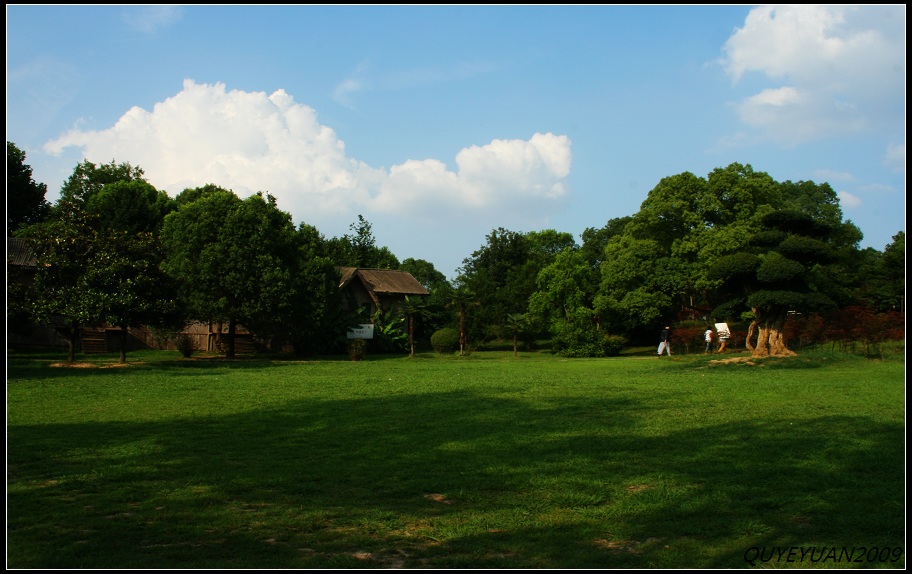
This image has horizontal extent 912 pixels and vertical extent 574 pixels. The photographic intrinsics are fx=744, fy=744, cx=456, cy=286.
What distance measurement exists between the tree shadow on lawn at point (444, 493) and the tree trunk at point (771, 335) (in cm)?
1701

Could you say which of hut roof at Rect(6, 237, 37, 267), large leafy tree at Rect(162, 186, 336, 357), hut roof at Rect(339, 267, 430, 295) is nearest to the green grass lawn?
large leafy tree at Rect(162, 186, 336, 357)

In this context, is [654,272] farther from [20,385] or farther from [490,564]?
[490,564]

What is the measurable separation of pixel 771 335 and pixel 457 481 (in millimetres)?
23885

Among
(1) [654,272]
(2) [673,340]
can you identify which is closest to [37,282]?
(2) [673,340]

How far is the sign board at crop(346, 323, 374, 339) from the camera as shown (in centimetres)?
4522

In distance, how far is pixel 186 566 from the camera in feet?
17.2

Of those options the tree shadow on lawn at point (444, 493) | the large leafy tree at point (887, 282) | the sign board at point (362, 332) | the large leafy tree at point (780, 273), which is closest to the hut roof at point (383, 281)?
the sign board at point (362, 332)

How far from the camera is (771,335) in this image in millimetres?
28641

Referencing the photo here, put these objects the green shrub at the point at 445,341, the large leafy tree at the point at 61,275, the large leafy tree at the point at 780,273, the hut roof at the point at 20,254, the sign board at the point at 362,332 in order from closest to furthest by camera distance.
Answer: the large leafy tree at the point at 61,275 → the large leafy tree at the point at 780,273 → the hut roof at the point at 20,254 → the green shrub at the point at 445,341 → the sign board at the point at 362,332

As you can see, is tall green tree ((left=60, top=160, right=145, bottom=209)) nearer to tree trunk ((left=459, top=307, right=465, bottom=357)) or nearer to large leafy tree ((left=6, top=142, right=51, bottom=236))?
large leafy tree ((left=6, top=142, right=51, bottom=236))

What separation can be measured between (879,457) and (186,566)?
7.95m

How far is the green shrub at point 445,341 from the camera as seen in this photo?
43656 millimetres

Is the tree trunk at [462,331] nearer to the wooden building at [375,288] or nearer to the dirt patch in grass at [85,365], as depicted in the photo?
the wooden building at [375,288]

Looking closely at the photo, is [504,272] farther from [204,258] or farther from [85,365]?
[85,365]
